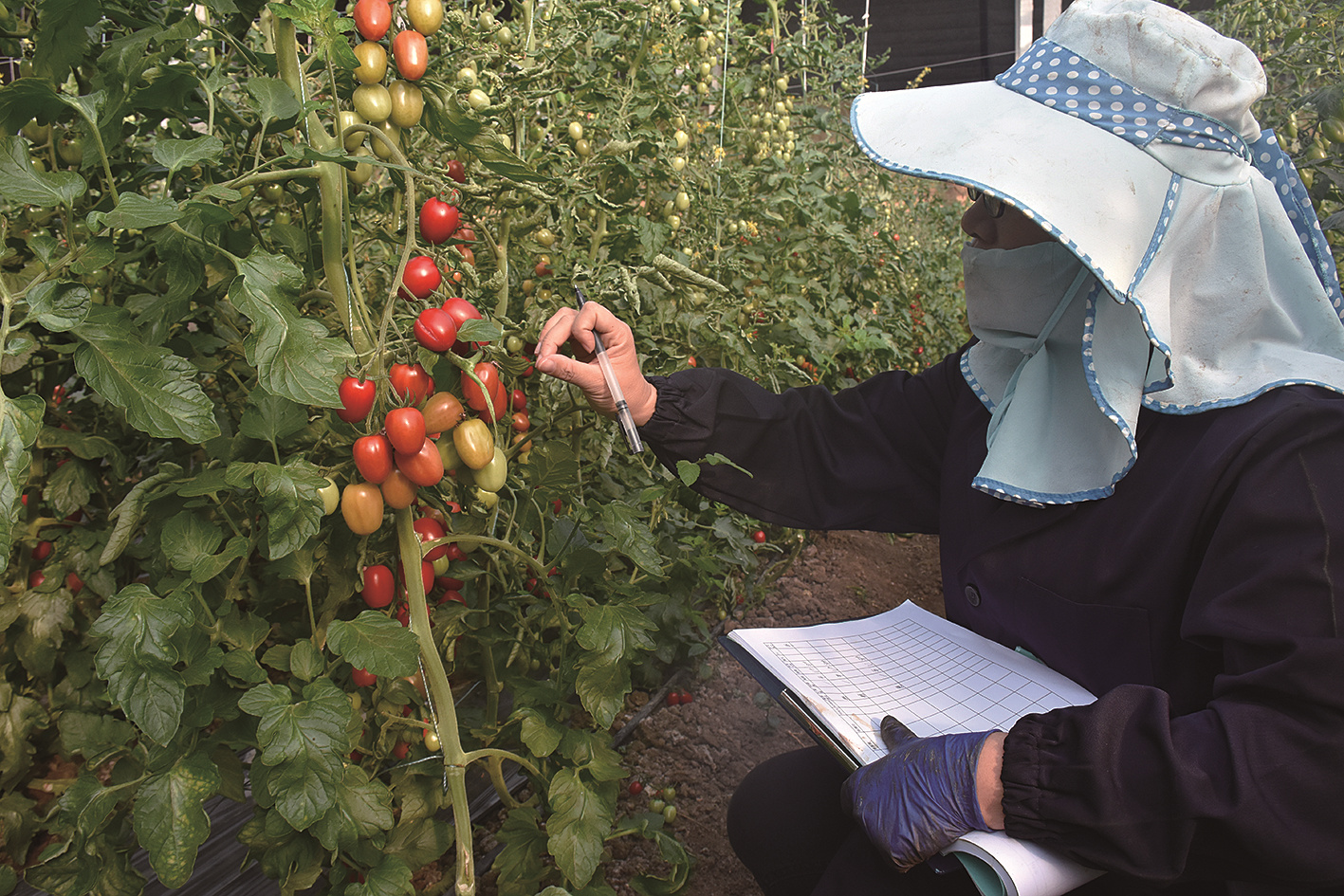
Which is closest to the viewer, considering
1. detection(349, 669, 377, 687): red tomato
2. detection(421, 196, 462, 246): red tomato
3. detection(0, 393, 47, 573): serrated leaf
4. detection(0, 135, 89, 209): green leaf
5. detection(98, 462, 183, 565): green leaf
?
detection(0, 393, 47, 573): serrated leaf

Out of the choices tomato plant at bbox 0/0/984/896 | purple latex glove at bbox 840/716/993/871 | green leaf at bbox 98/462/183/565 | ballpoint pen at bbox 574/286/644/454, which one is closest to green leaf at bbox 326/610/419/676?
tomato plant at bbox 0/0/984/896

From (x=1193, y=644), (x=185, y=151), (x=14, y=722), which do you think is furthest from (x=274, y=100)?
(x=1193, y=644)

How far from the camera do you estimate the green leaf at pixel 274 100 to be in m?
0.80

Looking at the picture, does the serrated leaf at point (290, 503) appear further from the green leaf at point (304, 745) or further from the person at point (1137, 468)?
the person at point (1137, 468)

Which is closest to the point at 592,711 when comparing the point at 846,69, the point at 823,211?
the point at 823,211

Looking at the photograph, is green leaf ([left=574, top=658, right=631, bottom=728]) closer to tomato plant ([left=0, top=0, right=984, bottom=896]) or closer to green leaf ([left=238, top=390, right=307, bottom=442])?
tomato plant ([left=0, top=0, right=984, bottom=896])

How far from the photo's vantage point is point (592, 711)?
3.40ft

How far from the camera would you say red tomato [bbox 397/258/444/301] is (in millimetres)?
877

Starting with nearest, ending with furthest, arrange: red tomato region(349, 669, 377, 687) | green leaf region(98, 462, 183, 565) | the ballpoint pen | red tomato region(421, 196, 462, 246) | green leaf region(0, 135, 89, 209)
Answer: green leaf region(0, 135, 89, 209), green leaf region(98, 462, 183, 565), red tomato region(421, 196, 462, 246), red tomato region(349, 669, 377, 687), the ballpoint pen

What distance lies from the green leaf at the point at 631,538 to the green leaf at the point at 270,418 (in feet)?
1.24

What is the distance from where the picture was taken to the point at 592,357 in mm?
1251

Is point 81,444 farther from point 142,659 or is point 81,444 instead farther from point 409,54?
point 409,54

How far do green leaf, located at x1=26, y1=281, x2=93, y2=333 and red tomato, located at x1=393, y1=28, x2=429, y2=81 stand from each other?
0.36 meters

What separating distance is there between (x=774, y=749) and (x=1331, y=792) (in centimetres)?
132
